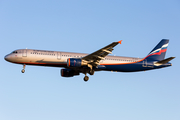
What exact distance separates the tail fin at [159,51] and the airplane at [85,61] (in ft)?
5.35

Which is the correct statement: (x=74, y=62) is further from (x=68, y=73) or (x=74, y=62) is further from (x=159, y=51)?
(x=159, y=51)

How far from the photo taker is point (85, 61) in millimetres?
44844

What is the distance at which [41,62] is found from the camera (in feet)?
145

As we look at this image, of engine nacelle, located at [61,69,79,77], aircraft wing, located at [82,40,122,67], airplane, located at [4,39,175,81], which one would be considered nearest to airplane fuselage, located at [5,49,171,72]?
airplane, located at [4,39,175,81]

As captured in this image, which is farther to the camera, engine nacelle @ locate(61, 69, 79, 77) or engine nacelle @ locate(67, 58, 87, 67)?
engine nacelle @ locate(61, 69, 79, 77)

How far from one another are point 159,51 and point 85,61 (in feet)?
54.2

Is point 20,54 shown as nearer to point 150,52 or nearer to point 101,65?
point 101,65

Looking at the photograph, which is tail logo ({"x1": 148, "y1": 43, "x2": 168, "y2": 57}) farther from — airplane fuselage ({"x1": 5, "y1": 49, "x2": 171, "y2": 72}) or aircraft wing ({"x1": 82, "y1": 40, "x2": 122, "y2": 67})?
aircraft wing ({"x1": 82, "y1": 40, "x2": 122, "y2": 67})

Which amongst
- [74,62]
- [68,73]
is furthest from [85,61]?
[68,73]

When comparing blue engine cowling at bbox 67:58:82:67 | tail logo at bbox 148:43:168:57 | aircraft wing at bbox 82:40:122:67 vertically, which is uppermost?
tail logo at bbox 148:43:168:57

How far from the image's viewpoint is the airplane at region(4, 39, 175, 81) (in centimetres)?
4388

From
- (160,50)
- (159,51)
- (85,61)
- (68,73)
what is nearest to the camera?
(85,61)

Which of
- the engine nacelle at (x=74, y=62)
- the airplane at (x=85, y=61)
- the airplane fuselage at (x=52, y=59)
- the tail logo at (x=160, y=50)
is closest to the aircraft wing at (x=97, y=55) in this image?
the airplane at (x=85, y=61)

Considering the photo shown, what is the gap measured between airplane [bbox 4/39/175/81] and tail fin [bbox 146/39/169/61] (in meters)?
1.63
